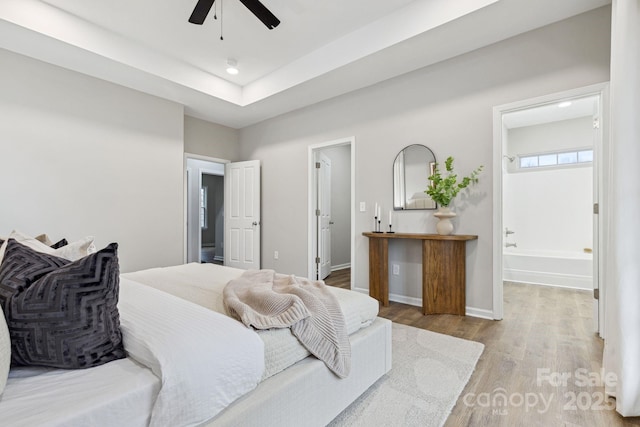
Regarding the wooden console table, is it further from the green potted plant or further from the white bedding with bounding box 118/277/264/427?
the white bedding with bounding box 118/277/264/427

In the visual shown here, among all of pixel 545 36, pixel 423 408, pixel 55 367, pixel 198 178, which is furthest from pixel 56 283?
pixel 198 178

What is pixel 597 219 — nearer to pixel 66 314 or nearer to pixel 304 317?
pixel 304 317

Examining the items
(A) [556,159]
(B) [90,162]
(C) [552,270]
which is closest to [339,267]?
(C) [552,270]

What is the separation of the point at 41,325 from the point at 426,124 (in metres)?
3.39

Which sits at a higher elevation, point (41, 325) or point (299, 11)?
point (299, 11)

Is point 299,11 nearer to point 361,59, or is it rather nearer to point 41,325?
point 361,59

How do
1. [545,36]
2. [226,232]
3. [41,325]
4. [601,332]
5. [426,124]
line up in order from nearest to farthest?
[41,325]
[601,332]
[545,36]
[426,124]
[226,232]

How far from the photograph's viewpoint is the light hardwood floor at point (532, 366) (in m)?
1.53

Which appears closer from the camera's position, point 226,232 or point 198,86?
point 198,86

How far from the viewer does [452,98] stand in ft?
10.3

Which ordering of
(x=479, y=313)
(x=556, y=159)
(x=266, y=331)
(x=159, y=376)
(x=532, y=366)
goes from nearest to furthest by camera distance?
(x=159, y=376)
(x=266, y=331)
(x=532, y=366)
(x=479, y=313)
(x=556, y=159)

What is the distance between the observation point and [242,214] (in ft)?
16.6

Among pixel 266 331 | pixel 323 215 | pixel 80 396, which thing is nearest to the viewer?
pixel 80 396

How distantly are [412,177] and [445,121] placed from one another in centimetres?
66
